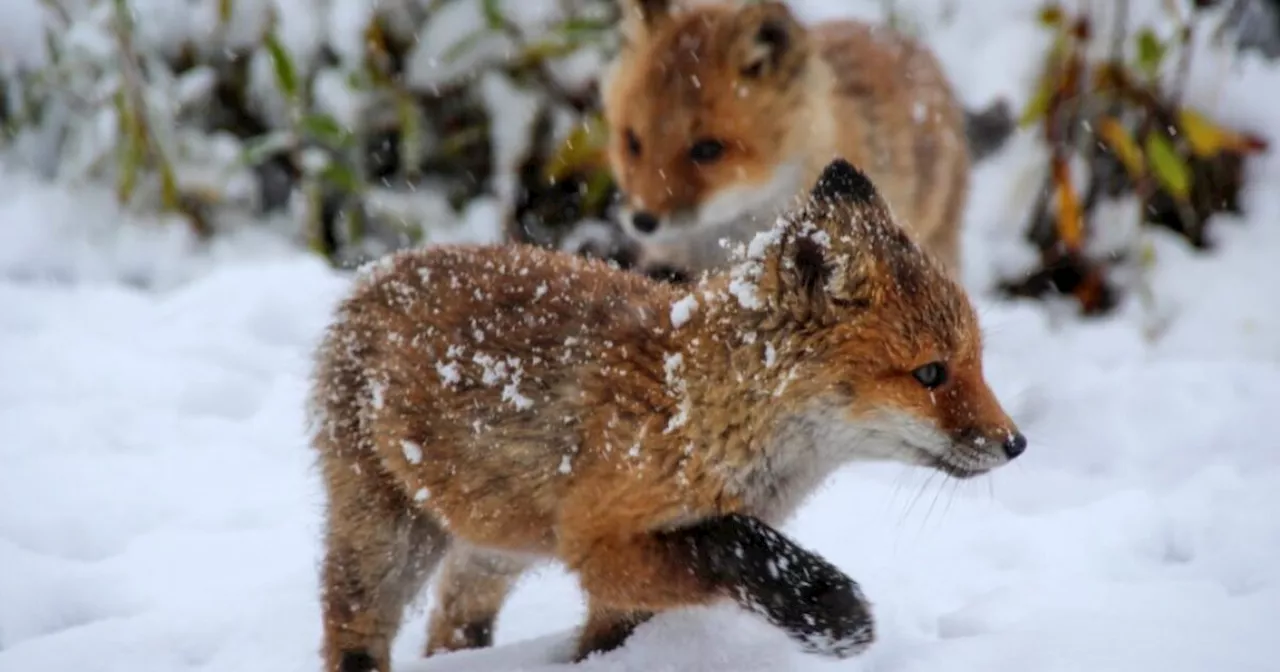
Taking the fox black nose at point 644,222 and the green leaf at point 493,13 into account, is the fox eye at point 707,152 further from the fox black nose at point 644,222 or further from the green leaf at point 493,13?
the green leaf at point 493,13

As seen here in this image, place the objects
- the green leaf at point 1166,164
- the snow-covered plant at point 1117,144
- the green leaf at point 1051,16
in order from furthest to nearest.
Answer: the green leaf at point 1051,16
the snow-covered plant at point 1117,144
the green leaf at point 1166,164

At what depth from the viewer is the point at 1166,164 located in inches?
261

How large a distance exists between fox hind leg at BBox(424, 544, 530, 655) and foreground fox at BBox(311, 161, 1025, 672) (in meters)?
0.28

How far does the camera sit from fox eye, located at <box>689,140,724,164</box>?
556 cm

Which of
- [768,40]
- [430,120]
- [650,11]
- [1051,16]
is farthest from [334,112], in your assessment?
[1051,16]

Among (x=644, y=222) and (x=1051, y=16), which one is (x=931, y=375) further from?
(x=1051, y=16)

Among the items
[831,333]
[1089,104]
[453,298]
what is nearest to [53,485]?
[453,298]

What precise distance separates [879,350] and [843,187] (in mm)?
426

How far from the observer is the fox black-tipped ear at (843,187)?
10.1ft

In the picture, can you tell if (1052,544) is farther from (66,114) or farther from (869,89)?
(66,114)

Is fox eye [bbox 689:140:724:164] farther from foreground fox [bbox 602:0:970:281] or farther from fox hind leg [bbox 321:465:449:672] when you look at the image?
fox hind leg [bbox 321:465:449:672]

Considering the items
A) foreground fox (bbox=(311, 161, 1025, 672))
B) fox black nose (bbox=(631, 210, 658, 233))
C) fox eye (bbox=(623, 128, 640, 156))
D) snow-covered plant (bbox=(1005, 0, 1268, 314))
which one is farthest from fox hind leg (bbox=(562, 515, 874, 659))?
snow-covered plant (bbox=(1005, 0, 1268, 314))

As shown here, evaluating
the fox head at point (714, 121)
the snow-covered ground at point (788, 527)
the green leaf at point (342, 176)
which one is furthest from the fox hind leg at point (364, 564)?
the green leaf at point (342, 176)

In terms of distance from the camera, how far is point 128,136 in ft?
23.6
